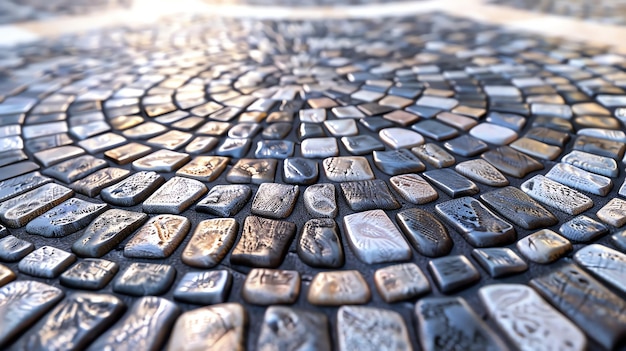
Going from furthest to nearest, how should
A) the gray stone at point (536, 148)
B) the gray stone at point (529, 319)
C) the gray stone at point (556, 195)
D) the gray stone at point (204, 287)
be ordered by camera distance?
the gray stone at point (536, 148), the gray stone at point (556, 195), the gray stone at point (204, 287), the gray stone at point (529, 319)

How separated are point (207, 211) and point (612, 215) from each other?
954 millimetres

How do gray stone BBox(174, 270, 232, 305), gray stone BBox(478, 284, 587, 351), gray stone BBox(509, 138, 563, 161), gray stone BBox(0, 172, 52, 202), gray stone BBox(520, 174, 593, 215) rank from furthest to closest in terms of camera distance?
gray stone BBox(509, 138, 563, 161), gray stone BBox(0, 172, 52, 202), gray stone BBox(520, 174, 593, 215), gray stone BBox(174, 270, 232, 305), gray stone BBox(478, 284, 587, 351)

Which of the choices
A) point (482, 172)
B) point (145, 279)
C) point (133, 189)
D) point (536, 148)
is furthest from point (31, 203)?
point (536, 148)

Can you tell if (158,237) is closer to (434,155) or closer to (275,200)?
(275,200)

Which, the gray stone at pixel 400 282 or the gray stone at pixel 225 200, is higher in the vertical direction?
the gray stone at pixel 225 200

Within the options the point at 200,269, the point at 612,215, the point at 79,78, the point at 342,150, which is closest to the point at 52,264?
the point at 200,269

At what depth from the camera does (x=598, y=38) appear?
227 cm

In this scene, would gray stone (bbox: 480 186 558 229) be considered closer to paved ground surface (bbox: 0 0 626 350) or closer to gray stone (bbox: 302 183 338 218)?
paved ground surface (bbox: 0 0 626 350)

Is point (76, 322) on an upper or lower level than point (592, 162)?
lower

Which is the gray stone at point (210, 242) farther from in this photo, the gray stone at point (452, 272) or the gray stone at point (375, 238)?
the gray stone at point (452, 272)

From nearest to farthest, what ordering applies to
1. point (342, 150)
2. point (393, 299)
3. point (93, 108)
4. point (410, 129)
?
1. point (393, 299)
2. point (342, 150)
3. point (410, 129)
4. point (93, 108)

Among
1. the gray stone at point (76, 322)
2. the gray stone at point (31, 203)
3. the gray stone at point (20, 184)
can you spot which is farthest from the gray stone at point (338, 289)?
the gray stone at point (20, 184)

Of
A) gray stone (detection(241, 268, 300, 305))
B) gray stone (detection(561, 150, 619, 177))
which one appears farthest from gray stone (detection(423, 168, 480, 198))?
gray stone (detection(241, 268, 300, 305))

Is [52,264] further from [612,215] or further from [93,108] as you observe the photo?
[612,215]
